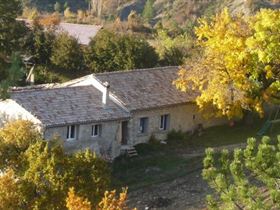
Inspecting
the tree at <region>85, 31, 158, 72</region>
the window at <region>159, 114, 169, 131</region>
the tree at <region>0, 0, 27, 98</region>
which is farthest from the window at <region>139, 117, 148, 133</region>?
the tree at <region>0, 0, 27, 98</region>

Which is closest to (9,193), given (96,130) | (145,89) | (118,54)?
(96,130)

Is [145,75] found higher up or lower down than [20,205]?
higher up

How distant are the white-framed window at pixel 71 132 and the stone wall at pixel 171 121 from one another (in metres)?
4.00

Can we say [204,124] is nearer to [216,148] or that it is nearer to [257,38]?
[216,148]

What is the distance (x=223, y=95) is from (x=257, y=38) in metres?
8.98

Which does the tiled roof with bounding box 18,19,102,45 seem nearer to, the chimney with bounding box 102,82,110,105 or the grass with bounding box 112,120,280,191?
the grass with bounding box 112,120,280,191

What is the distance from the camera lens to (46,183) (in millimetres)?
23547

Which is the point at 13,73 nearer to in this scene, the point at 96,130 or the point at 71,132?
the point at 71,132

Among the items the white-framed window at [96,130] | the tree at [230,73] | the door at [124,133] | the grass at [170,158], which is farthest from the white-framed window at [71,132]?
the tree at [230,73]

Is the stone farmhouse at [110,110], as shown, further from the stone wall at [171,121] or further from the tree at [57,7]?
the tree at [57,7]

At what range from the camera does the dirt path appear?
99.3 ft

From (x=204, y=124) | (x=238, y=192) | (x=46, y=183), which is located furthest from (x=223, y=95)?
(x=238, y=192)

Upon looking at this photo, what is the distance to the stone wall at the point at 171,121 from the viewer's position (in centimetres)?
3781

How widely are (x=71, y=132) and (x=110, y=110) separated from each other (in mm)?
2951
